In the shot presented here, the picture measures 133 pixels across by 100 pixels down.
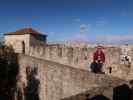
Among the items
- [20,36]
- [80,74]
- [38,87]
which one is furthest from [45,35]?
[80,74]

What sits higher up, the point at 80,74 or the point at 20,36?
the point at 20,36

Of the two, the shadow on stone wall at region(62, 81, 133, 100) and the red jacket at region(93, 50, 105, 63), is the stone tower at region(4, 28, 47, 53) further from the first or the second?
the shadow on stone wall at region(62, 81, 133, 100)

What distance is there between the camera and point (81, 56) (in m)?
17.2

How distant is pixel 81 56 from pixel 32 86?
4037 mm

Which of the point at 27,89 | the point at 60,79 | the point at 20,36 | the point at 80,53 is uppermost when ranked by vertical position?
the point at 20,36

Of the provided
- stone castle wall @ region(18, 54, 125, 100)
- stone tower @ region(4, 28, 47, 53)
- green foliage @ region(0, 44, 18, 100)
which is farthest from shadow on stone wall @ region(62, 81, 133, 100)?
stone tower @ region(4, 28, 47, 53)

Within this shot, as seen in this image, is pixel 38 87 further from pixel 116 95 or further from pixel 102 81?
pixel 116 95

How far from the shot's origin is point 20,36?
Result: 28.2 m

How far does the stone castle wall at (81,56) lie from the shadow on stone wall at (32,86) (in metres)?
3.19

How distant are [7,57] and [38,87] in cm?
585

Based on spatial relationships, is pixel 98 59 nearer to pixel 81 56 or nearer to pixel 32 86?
pixel 81 56

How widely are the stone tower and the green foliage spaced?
716 centimetres

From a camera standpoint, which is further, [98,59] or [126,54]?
[98,59]

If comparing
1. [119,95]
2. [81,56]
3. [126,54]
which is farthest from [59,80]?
[119,95]
